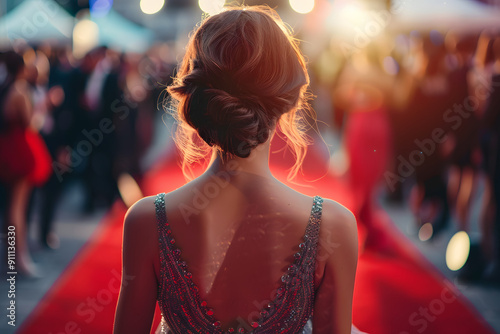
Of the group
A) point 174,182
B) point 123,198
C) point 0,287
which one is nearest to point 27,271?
point 0,287

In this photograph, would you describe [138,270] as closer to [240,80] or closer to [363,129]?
[240,80]

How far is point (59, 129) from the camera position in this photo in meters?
4.88

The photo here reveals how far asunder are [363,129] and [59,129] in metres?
3.03

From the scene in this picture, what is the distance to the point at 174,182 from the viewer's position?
6031 millimetres

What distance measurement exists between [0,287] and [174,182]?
282 cm

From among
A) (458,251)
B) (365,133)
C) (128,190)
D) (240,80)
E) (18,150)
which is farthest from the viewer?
(128,190)

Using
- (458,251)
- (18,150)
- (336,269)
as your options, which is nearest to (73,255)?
(18,150)

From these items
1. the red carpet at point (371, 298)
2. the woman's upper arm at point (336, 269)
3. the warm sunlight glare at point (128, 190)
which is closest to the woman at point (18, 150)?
the red carpet at point (371, 298)

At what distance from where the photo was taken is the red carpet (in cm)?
286

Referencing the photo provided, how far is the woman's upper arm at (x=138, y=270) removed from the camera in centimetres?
106

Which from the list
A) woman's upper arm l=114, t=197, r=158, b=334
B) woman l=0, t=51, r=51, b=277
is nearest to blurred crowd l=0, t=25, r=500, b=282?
woman l=0, t=51, r=51, b=277

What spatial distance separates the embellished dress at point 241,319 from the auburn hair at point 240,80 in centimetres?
20

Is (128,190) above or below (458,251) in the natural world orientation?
below

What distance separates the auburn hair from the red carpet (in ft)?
7.00
